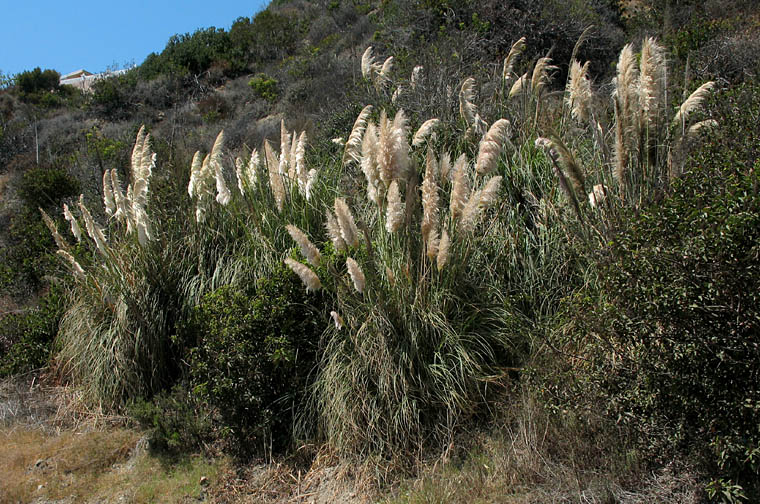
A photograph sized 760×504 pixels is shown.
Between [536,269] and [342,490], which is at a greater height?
[536,269]

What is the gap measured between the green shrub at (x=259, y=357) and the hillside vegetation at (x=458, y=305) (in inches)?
0.9

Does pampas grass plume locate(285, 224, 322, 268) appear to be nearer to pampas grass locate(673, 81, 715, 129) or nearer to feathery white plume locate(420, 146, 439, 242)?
feathery white plume locate(420, 146, 439, 242)

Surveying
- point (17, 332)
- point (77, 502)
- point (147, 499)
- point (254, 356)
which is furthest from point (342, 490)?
point (17, 332)

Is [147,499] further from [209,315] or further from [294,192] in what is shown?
[294,192]

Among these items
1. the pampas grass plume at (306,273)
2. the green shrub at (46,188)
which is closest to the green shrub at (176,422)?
the pampas grass plume at (306,273)

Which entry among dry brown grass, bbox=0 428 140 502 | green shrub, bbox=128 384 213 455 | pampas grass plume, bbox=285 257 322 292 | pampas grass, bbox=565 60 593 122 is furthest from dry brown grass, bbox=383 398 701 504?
dry brown grass, bbox=0 428 140 502

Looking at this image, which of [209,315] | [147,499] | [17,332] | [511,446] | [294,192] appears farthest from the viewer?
[17,332]

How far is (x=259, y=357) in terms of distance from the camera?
5.30 meters

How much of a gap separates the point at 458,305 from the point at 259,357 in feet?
6.05

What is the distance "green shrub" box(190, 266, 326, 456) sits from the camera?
5.30 meters

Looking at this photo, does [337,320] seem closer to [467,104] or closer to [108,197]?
[467,104]

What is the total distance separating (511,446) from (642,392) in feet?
3.81

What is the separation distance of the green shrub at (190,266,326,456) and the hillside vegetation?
0.9 inches

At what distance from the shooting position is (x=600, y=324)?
12.9ft
